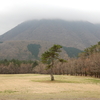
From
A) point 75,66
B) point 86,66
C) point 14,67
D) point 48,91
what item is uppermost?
point 86,66

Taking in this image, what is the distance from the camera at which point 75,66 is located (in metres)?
108

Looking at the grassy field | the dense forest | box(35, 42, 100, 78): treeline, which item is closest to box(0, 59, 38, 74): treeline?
the dense forest

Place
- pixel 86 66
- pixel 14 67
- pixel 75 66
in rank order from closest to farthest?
pixel 86 66 → pixel 75 66 → pixel 14 67

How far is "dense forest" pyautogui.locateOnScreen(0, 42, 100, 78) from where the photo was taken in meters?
89.0

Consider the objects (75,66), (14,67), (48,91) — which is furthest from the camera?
(14,67)

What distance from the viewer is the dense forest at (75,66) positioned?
292 feet

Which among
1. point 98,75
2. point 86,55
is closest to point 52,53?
point 98,75

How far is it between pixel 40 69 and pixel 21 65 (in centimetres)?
2717

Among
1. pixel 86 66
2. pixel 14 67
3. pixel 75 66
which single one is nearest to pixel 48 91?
pixel 86 66

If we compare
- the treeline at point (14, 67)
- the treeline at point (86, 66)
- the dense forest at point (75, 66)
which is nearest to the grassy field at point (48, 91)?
the dense forest at point (75, 66)

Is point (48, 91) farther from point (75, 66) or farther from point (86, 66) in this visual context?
point (75, 66)

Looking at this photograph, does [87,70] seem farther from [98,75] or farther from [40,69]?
[40,69]

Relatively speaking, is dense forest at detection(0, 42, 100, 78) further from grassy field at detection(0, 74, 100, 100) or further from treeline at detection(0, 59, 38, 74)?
grassy field at detection(0, 74, 100, 100)

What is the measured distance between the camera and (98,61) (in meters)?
80.3
